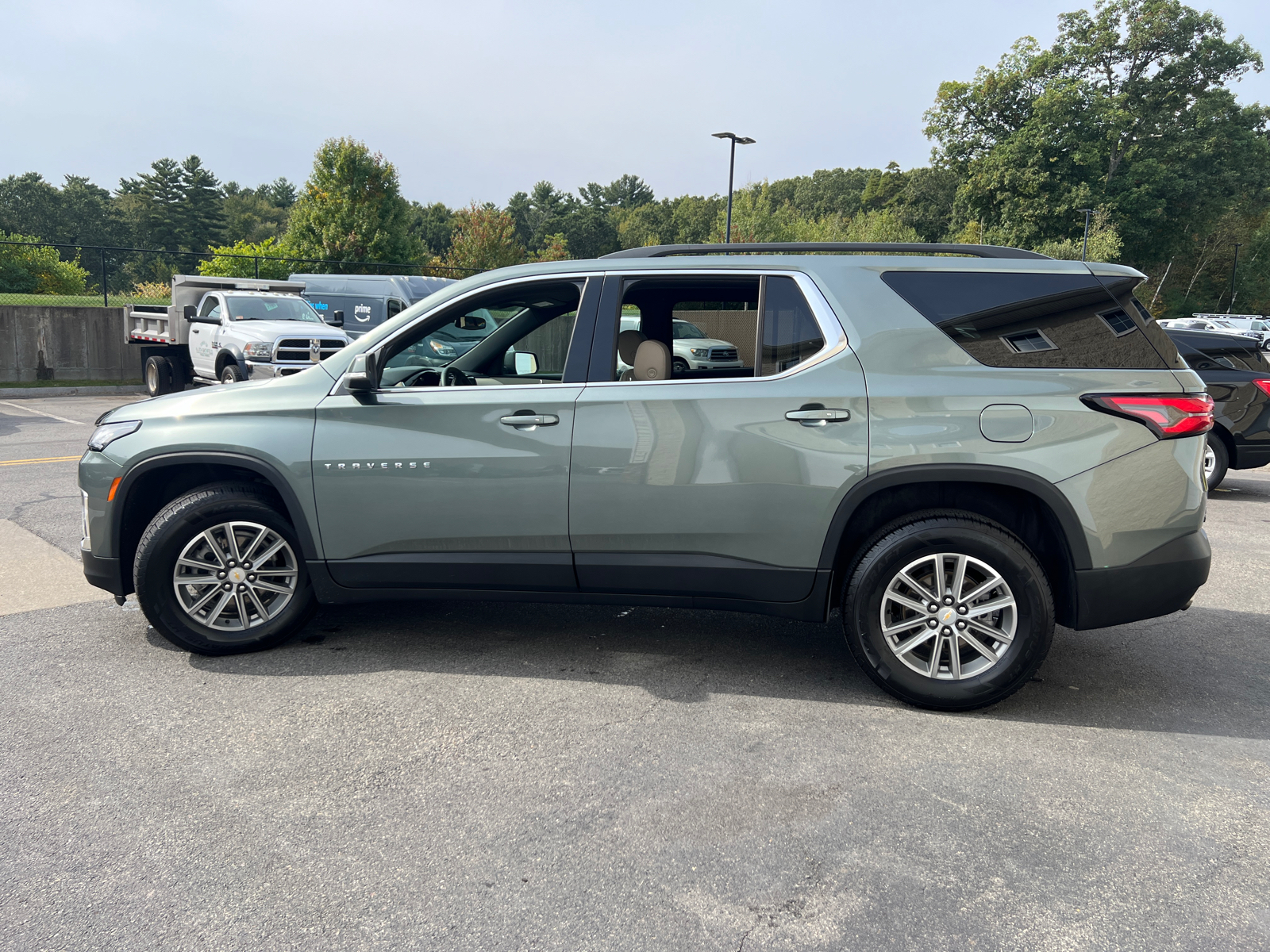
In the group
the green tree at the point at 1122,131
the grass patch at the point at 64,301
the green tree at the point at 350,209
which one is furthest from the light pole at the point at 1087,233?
the grass patch at the point at 64,301

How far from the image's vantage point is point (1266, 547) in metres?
6.86

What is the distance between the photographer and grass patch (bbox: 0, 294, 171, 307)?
1997 centimetres

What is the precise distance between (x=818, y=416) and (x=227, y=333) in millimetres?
14545

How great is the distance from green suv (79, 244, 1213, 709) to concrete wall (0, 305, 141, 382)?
1890 centimetres

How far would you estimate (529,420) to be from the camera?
3.99 metres

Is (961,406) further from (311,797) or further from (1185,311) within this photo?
(1185,311)

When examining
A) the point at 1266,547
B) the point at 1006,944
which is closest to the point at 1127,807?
the point at 1006,944

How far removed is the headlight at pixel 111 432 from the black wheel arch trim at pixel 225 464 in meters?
0.20

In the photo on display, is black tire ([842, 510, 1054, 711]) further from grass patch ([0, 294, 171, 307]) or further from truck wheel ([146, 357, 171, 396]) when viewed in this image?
grass patch ([0, 294, 171, 307])

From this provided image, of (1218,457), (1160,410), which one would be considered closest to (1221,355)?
(1218,457)

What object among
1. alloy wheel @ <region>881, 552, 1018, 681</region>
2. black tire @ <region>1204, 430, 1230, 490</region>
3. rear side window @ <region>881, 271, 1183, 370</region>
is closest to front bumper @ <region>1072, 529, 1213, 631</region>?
alloy wheel @ <region>881, 552, 1018, 681</region>

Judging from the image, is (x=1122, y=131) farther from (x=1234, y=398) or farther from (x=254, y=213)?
(x=254, y=213)

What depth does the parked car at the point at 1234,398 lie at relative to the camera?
29.3ft

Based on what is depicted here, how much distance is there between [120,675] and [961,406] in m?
3.80
